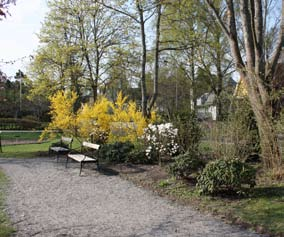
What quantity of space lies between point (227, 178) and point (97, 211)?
2.60 meters

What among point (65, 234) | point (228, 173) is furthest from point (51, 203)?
point (228, 173)

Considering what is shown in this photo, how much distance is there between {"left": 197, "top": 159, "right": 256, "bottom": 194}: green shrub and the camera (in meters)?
7.01

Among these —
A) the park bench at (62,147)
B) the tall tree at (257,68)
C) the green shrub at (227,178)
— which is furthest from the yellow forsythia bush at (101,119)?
the green shrub at (227,178)

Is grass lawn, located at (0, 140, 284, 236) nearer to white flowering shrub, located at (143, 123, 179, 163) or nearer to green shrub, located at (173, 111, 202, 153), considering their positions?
white flowering shrub, located at (143, 123, 179, 163)

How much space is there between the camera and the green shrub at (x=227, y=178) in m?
7.01

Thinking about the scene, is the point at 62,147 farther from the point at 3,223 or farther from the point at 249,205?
the point at 249,205

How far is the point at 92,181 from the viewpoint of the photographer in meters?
9.38

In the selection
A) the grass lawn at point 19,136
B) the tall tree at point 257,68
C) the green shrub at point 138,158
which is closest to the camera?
the tall tree at point 257,68

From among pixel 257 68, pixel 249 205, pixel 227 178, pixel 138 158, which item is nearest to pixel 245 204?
pixel 249 205

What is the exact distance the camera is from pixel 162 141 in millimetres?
11312

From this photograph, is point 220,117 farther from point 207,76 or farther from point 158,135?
point 207,76

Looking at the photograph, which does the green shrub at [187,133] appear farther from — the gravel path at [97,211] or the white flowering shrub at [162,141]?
the gravel path at [97,211]

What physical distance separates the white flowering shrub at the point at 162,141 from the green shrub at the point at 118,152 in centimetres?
92

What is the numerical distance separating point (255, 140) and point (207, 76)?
66.6ft
